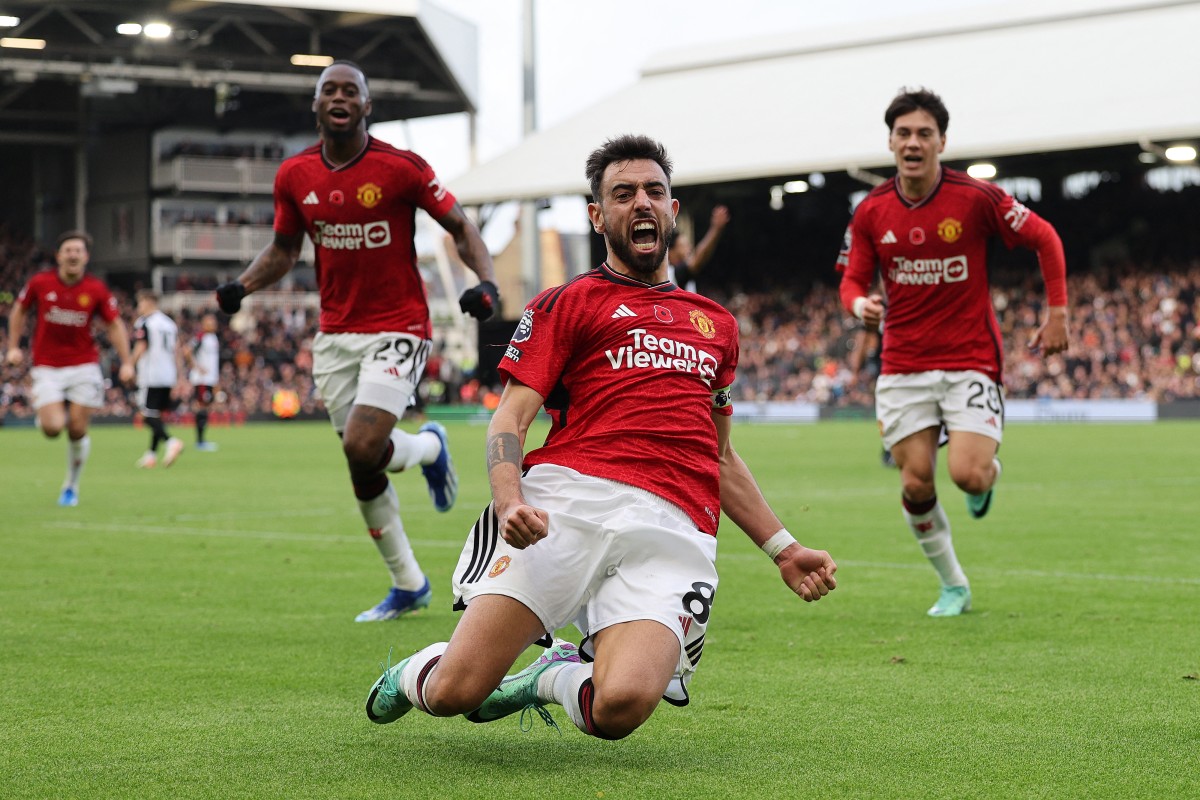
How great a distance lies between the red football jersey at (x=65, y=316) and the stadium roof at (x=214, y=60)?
3051 centimetres

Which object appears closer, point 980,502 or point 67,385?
point 980,502

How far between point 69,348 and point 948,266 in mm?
9484

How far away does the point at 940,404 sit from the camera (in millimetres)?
7832

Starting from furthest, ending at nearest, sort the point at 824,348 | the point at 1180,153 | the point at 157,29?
the point at 824,348 < the point at 157,29 < the point at 1180,153

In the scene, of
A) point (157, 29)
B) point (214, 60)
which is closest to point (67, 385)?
point (157, 29)

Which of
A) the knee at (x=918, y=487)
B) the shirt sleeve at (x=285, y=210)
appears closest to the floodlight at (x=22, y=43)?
the shirt sleeve at (x=285, y=210)

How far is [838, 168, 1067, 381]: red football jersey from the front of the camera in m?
7.76

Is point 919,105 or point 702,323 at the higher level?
point 919,105

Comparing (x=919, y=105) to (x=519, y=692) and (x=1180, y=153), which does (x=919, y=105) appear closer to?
(x=519, y=692)

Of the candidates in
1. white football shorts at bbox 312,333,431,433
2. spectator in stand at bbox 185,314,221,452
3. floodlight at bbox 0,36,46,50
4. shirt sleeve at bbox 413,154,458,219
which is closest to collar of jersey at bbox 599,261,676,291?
white football shorts at bbox 312,333,431,433

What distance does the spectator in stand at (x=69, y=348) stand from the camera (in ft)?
47.0

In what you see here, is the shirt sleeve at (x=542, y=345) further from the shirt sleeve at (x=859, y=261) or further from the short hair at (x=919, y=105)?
the shirt sleeve at (x=859, y=261)

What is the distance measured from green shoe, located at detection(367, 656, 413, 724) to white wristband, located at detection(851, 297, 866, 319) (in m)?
3.54

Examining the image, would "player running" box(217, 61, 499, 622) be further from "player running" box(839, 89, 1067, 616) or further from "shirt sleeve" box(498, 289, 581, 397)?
"shirt sleeve" box(498, 289, 581, 397)
